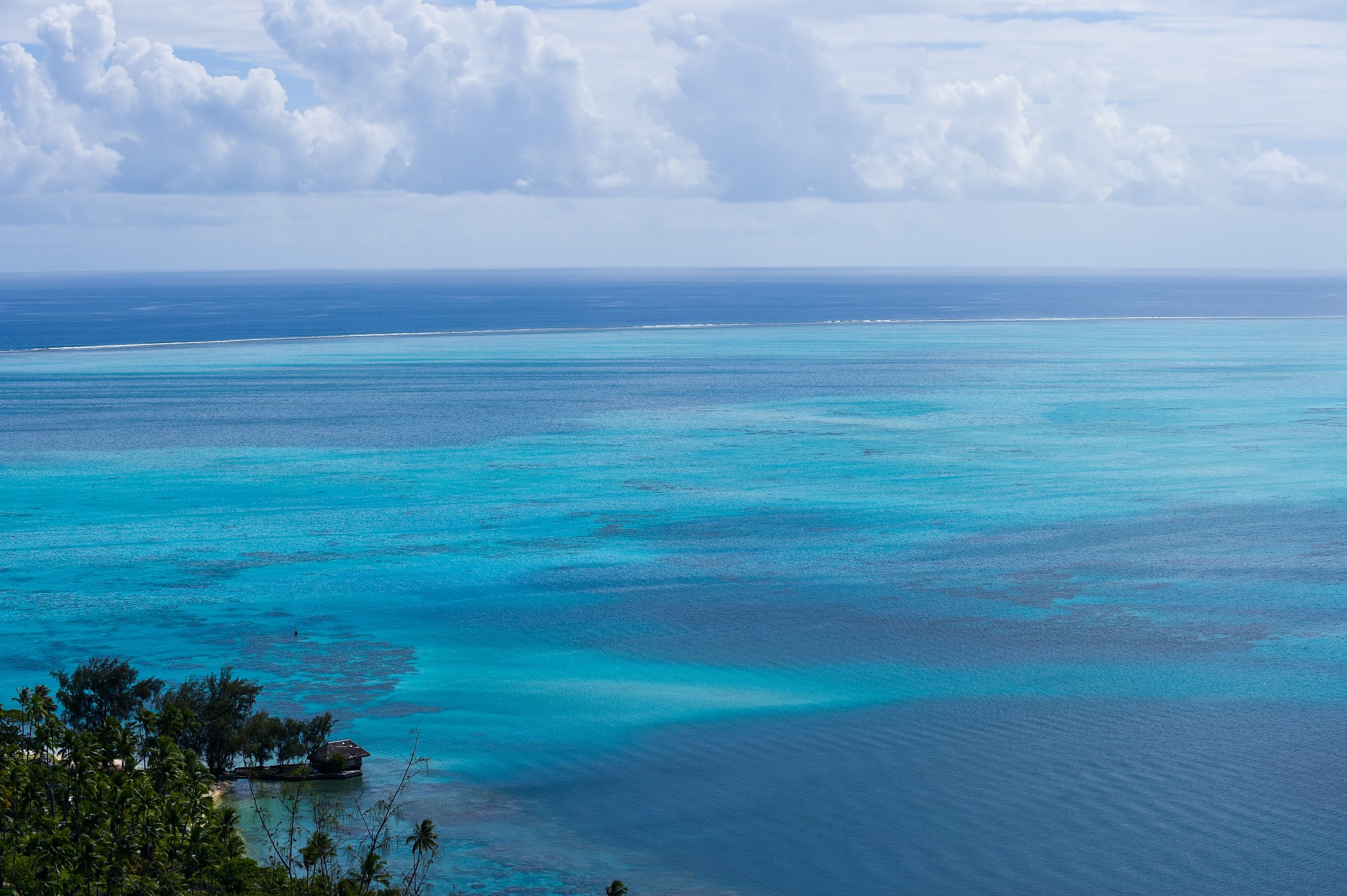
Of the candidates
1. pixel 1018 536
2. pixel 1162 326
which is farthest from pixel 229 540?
pixel 1162 326

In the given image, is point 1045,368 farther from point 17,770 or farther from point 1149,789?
point 17,770

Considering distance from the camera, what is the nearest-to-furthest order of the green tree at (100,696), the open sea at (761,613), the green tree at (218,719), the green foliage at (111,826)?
the green foliage at (111,826) < the open sea at (761,613) < the green tree at (218,719) < the green tree at (100,696)

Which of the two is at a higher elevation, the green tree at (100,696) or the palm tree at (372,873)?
the green tree at (100,696)

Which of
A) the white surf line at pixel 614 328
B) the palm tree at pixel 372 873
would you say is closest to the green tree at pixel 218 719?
the palm tree at pixel 372 873

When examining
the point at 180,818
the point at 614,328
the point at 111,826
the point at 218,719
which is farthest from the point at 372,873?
the point at 614,328

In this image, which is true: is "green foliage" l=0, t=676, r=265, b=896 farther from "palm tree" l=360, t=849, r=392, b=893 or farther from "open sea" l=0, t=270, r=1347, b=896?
"open sea" l=0, t=270, r=1347, b=896

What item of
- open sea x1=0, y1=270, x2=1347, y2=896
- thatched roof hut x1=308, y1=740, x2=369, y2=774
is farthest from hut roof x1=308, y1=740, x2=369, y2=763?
open sea x1=0, y1=270, x2=1347, y2=896

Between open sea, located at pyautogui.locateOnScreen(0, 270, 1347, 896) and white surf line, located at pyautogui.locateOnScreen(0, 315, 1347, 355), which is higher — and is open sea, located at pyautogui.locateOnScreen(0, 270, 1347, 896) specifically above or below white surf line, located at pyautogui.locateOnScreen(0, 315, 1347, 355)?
below

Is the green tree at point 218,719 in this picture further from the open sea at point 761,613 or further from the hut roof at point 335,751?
the open sea at point 761,613
